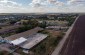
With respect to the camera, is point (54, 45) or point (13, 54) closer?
point (13, 54)

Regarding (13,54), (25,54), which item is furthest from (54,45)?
(13,54)

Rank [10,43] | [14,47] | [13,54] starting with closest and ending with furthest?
[13,54] < [14,47] < [10,43]

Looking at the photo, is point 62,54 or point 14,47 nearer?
point 62,54

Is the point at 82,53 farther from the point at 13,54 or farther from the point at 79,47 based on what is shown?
the point at 13,54

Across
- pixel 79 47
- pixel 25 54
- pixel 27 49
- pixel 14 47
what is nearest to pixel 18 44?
pixel 14 47

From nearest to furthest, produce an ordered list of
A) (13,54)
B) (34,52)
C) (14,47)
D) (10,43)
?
(13,54) → (34,52) → (14,47) → (10,43)

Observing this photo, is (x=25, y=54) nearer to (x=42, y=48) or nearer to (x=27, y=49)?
(x=27, y=49)

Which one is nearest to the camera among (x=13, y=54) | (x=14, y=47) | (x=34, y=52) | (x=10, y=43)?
(x=13, y=54)
